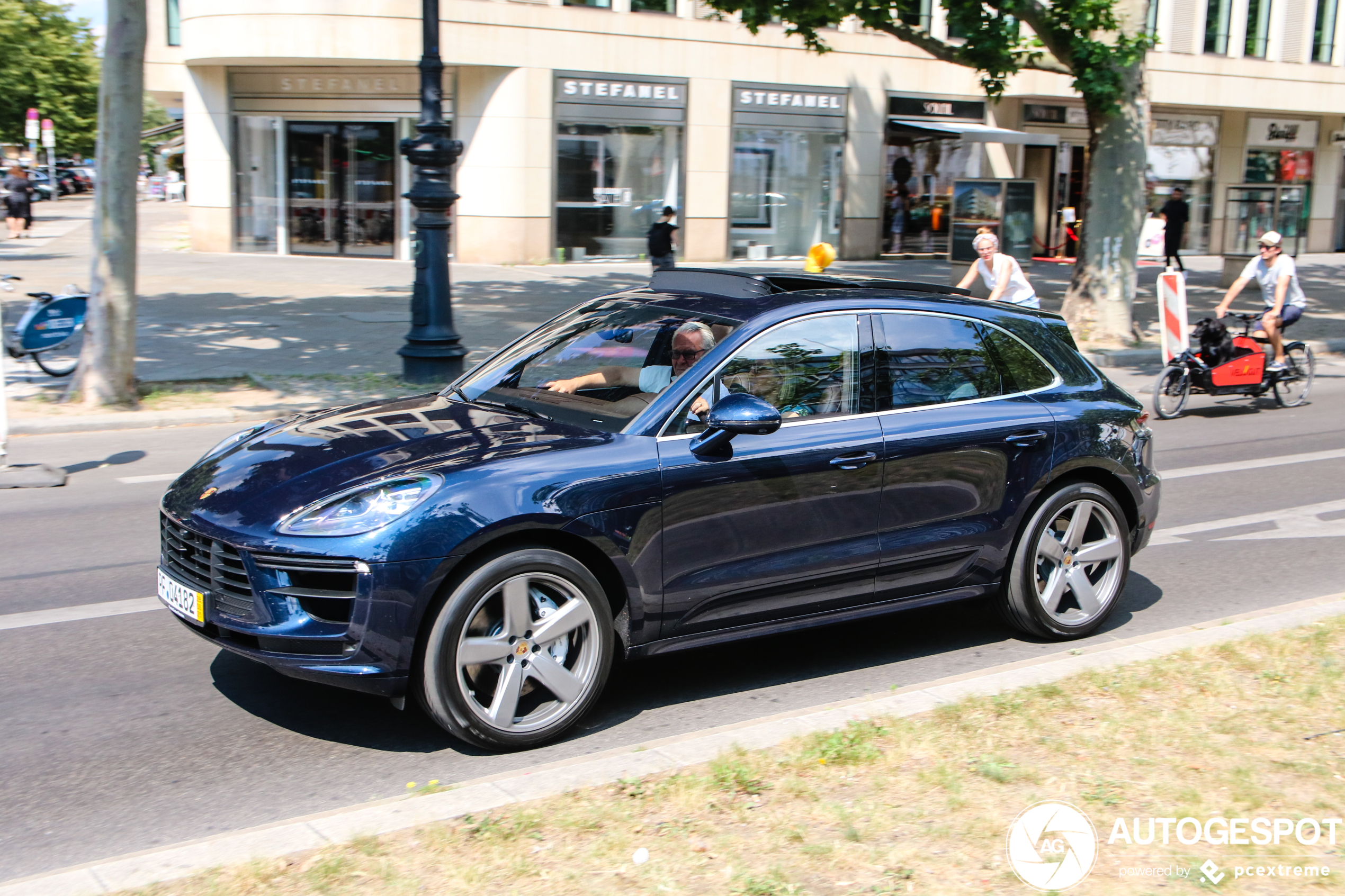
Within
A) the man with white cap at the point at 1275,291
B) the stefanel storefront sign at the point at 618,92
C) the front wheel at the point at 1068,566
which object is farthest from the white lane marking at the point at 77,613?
the stefanel storefront sign at the point at 618,92

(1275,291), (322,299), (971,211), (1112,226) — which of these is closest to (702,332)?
(1275,291)

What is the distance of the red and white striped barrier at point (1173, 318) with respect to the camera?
13.0m

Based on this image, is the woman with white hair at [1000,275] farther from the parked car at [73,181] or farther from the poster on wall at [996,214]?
the parked car at [73,181]

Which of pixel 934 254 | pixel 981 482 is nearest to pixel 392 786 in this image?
pixel 981 482

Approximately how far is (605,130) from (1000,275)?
16714mm

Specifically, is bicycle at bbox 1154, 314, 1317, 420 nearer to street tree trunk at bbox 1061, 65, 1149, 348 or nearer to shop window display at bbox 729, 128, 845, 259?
street tree trunk at bbox 1061, 65, 1149, 348

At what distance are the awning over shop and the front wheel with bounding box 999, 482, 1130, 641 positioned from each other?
2651 centimetres

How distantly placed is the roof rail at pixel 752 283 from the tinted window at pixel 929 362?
10.9 inches

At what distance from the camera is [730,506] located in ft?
15.9

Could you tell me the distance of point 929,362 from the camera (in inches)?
218

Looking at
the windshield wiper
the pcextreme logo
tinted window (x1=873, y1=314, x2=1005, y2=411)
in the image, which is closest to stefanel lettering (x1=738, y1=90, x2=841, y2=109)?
tinted window (x1=873, y1=314, x2=1005, y2=411)

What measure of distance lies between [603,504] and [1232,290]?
10849 millimetres

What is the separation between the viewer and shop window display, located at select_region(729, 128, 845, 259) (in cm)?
2959

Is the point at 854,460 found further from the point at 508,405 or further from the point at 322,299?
the point at 322,299
